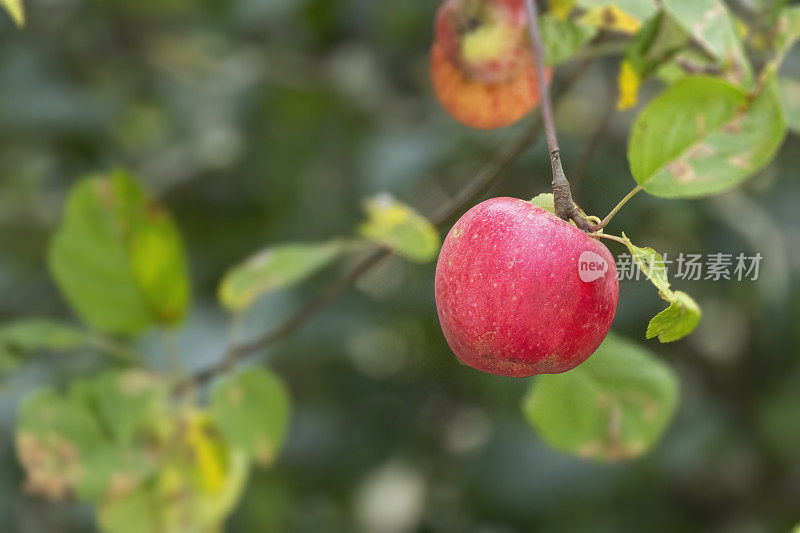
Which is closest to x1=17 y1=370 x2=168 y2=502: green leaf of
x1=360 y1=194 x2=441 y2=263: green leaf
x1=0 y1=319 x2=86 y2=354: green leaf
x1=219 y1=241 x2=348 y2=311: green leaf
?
x1=0 y1=319 x2=86 y2=354: green leaf

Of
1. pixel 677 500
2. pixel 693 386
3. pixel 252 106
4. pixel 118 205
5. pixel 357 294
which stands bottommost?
pixel 677 500

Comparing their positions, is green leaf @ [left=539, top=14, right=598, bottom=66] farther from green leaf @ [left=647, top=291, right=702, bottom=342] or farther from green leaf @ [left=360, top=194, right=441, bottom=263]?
green leaf @ [left=647, top=291, right=702, bottom=342]

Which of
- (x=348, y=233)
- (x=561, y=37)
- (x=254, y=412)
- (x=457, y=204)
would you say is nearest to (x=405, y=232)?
(x=457, y=204)

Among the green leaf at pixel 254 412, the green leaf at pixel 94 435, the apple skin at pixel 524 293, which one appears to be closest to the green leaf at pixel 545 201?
the apple skin at pixel 524 293

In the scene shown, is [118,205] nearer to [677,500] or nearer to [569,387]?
[569,387]

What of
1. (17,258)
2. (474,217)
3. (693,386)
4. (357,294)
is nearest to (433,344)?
(357,294)
